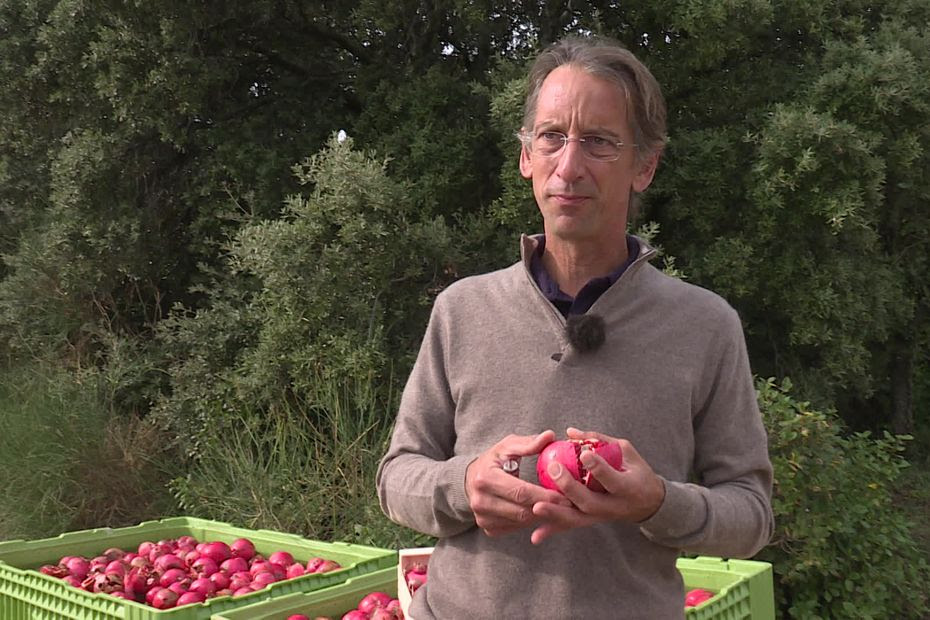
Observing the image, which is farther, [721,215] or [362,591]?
[721,215]

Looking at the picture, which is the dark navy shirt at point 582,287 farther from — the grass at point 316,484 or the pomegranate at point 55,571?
the grass at point 316,484

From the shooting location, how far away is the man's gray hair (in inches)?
66.6

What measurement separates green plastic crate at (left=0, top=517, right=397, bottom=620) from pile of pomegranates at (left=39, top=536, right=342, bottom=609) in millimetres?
55

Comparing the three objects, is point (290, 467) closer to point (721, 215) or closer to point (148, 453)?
point (148, 453)

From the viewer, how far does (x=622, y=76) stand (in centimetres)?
169

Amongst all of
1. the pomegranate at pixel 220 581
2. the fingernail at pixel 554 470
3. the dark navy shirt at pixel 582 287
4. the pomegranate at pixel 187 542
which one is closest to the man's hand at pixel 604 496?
the fingernail at pixel 554 470

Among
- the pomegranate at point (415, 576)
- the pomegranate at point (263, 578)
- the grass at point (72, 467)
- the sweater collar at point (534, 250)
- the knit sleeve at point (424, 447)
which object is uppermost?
the sweater collar at point (534, 250)

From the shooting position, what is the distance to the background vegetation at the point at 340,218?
6836 millimetres

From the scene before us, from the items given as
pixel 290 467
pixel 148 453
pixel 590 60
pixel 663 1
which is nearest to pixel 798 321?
pixel 663 1

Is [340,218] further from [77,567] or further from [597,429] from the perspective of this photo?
[597,429]

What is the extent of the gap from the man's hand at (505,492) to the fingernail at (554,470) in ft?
0.08

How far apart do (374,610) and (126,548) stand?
161cm

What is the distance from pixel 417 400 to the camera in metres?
1.75

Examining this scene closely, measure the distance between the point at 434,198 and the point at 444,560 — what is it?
6.86 metres
